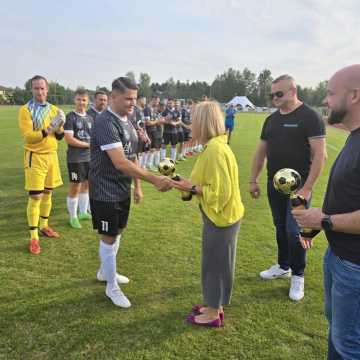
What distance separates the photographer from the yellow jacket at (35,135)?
4.90 meters

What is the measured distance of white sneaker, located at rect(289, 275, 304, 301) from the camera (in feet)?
13.4

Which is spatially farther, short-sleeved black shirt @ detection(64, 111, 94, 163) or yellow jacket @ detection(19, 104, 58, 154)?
short-sleeved black shirt @ detection(64, 111, 94, 163)

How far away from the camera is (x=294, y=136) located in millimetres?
3924

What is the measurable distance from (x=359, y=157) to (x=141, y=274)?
3.36 meters

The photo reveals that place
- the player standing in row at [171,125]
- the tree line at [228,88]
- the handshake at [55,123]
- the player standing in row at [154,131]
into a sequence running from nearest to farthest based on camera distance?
the handshake at [55,123], the player standing in row at [154,131], the player standing in row at [171,125], the tree line at [228,88]

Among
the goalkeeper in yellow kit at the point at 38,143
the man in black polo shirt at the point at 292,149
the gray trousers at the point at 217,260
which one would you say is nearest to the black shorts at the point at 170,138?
the goalkeeper in yellow kit at the point at 38,143

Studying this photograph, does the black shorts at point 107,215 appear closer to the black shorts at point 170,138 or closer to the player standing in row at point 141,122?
the player standing in row at point 141,122

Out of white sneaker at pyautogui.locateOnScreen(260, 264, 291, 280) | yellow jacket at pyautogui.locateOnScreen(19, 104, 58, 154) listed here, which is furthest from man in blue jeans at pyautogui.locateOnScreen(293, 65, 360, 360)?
yellow jacket at pyautogui.locateOnScreen(19, 104, 58, 154)

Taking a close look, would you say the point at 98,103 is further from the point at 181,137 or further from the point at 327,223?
the point at 181,137

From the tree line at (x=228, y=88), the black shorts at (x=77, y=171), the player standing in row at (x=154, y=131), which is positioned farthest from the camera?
the tree line at (x=228, y=88)

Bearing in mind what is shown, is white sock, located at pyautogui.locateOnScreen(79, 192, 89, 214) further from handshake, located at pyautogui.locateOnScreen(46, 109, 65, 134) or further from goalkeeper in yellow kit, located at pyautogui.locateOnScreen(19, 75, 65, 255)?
handshake, located at pyautogui.locateOnScreen(46, 109, 65, 134)

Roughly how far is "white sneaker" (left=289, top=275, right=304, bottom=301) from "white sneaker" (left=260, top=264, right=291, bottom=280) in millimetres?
420

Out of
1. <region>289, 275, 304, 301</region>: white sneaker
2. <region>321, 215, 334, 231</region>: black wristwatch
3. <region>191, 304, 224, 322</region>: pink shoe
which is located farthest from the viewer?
<region>289, 275, 304, 301</region>: white sneaker

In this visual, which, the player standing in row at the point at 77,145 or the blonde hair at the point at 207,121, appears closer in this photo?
the blonde hair at the point at 207,121
